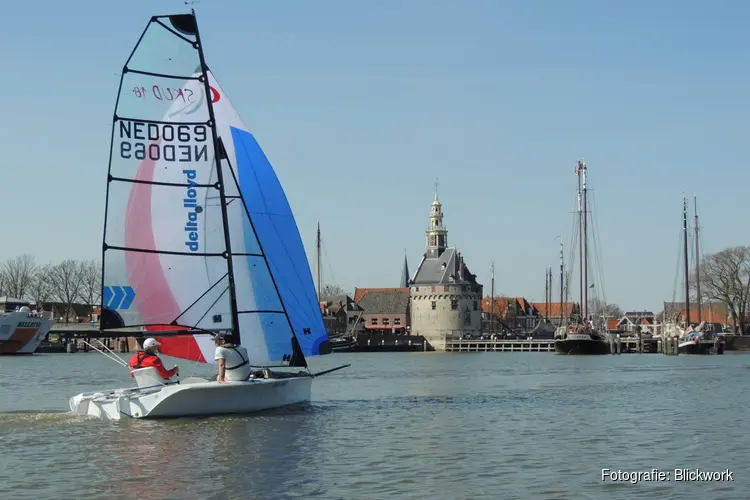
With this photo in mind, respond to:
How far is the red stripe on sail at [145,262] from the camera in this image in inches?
994

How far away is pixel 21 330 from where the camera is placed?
105625mm

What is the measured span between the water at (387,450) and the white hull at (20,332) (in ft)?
243

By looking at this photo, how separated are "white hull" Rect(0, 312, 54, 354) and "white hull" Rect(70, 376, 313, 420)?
83722 mm

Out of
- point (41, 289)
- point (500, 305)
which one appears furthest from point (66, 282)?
point (500, 305)

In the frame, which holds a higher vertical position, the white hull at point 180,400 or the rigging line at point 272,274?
the rigging line at point 272,274

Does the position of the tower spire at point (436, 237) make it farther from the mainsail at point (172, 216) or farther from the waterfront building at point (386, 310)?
the mainsail at point (172, 216)

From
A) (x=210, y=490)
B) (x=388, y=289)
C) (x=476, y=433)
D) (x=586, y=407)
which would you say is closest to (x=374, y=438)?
(x=476, y=433)

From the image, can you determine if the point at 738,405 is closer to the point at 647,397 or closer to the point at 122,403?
the point at 647,397

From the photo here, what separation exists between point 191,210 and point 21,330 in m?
85.4

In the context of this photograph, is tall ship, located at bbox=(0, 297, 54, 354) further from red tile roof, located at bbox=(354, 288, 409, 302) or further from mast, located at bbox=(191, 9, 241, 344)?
mast, located at bbox=(191, 9, 241, 344)

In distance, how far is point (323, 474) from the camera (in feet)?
59.0

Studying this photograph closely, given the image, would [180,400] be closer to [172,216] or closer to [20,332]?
[172,216]

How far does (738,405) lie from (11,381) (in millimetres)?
30717

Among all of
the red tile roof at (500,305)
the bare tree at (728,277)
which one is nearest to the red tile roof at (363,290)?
the red tile roof at (500,305)
